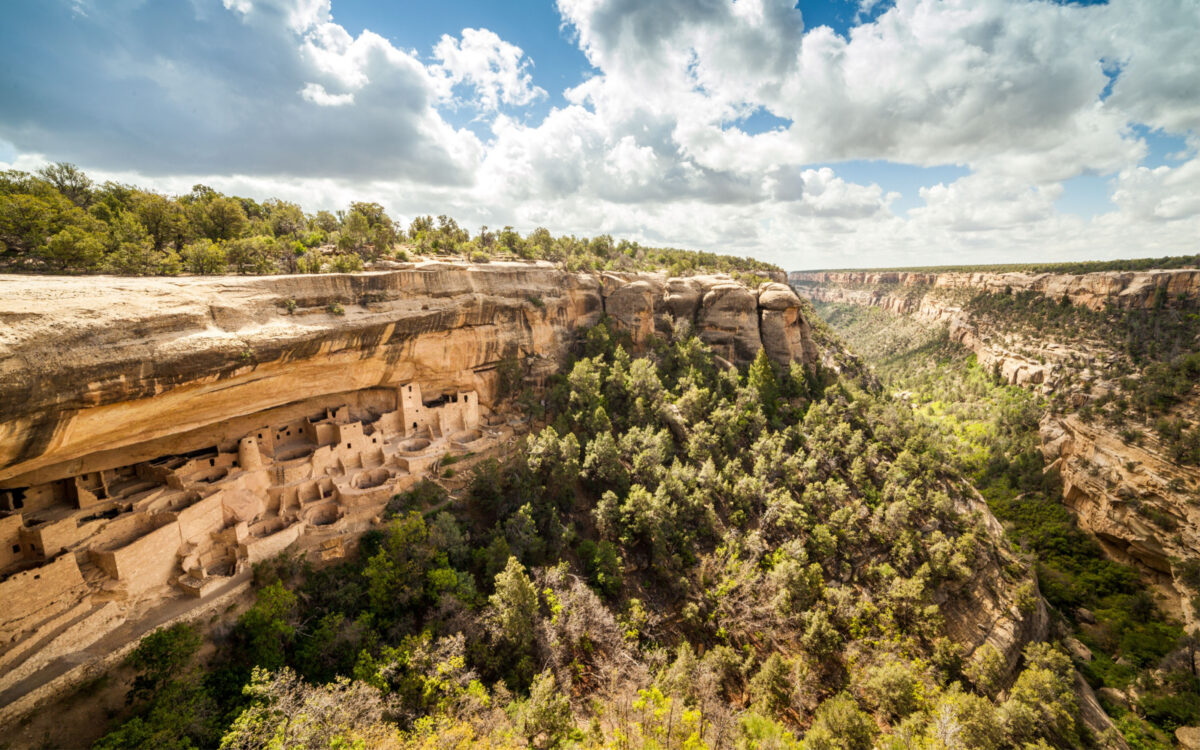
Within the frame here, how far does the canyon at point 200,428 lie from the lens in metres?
10.7

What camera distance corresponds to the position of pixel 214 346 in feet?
43.6

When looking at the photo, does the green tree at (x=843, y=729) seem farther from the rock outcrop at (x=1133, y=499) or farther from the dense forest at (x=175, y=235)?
the rock outcrop at (x=1133, y=499)

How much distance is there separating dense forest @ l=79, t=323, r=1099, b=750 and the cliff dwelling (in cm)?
159

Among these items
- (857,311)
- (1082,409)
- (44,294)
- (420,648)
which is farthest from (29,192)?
(857,311)

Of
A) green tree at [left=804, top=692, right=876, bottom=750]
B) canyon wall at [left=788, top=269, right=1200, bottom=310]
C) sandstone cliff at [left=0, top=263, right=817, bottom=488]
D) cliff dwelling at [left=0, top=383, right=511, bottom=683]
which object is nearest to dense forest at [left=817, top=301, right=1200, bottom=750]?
canyon wall at [left=788, top=269, right=1200, bottom=310]

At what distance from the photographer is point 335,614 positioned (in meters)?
14.4

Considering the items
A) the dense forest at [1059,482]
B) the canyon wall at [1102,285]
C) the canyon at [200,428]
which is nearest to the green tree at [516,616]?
the canyon at [200,428]

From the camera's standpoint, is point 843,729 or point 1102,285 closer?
point 843,729

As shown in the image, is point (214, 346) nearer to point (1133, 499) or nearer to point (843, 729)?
point (843, 729)

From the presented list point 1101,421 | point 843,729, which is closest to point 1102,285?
point 1101,421

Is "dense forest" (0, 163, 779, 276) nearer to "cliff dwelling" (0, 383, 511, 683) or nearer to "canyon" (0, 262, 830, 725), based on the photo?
"canyon" (0, 262, 830, 725)

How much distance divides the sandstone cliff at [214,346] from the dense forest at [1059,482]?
122 feet

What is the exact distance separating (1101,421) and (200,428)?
5974cm

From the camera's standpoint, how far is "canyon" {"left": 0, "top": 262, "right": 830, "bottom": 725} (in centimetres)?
1069
